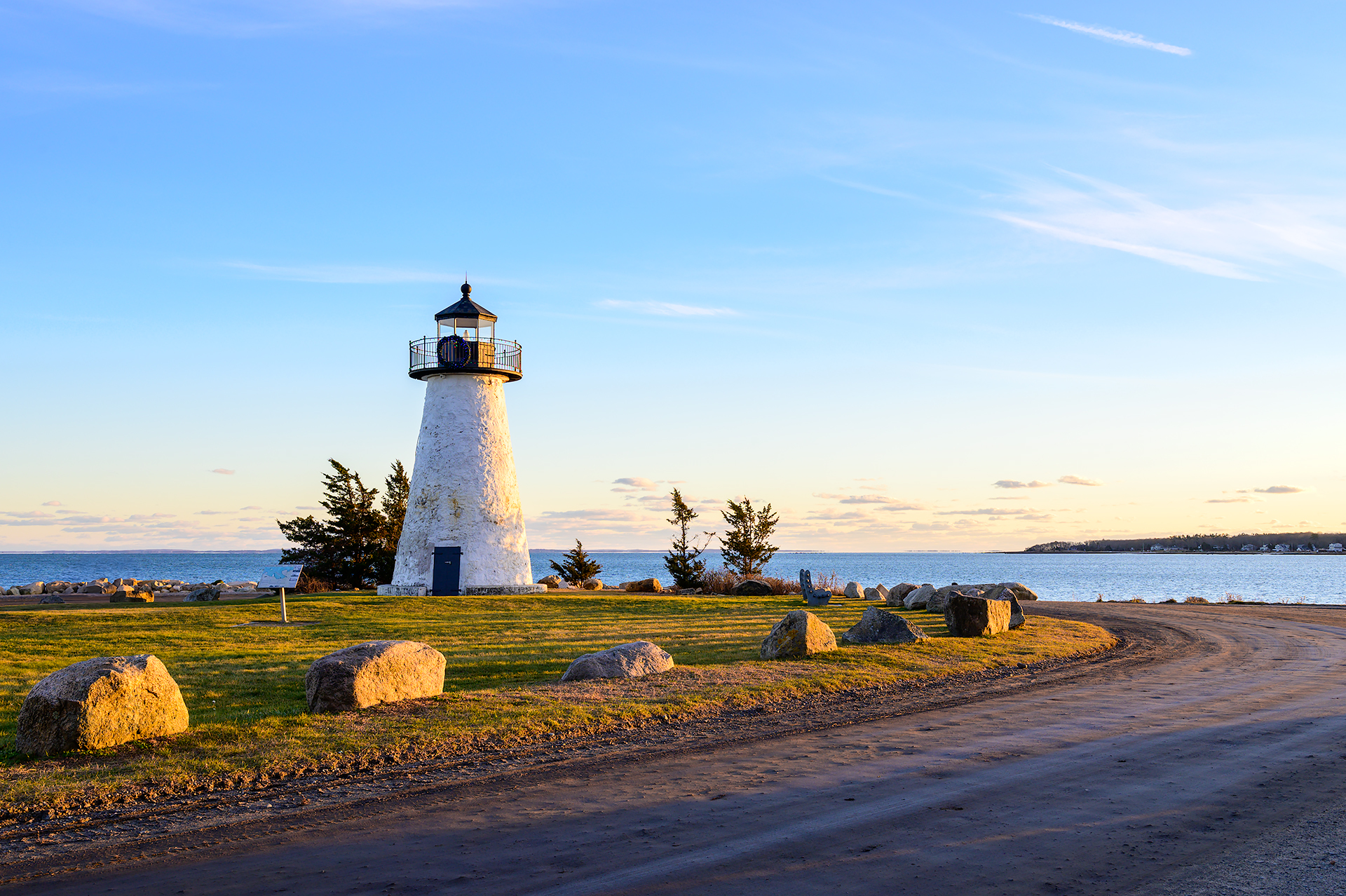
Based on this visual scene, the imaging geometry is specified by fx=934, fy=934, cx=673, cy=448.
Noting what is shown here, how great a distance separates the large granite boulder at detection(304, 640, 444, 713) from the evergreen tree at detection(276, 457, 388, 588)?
32.0 m

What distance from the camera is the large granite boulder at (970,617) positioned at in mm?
22406

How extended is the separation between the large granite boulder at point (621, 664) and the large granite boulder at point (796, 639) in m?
2.98

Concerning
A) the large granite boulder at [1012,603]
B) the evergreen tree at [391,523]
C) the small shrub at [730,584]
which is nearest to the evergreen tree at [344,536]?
the evergreen tree at [391,523]

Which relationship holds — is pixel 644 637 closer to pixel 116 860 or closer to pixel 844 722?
pixel 844 722

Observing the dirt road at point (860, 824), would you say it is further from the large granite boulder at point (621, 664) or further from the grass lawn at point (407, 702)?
the large granite boulder at point (621, 664)

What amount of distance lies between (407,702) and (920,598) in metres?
24.9

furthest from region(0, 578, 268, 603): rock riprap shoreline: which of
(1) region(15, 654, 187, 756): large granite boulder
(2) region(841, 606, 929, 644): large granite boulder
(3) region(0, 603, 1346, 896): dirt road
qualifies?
(3) region(0, 603, 1346, 896): dirt road

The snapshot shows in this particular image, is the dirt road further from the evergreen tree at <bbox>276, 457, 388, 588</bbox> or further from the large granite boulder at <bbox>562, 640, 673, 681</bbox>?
the evergreen tree at <bbox>276, 457, 388, 588</bbox>

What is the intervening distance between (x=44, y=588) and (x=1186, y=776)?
5184 cm

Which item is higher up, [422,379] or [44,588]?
[422,379]

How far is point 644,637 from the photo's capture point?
22250 millimetres

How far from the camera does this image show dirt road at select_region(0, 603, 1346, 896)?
6043 millimetres

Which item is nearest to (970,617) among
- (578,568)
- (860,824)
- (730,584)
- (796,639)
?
A: (796,639)

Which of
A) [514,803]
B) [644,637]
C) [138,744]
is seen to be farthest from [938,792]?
[644,637]
